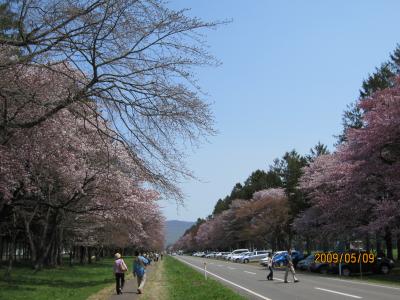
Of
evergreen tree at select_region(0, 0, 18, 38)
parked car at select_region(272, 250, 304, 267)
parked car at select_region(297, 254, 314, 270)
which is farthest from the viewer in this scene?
parked car at select_region(272, 250, 304, 267)

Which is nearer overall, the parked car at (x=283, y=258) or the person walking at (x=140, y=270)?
the person walking at (x=140, y=270)

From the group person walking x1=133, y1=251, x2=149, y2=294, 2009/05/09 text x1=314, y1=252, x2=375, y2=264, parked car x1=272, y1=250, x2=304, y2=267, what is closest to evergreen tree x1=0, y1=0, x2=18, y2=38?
person walking x1=133, y1=251, x2=149, y2=294

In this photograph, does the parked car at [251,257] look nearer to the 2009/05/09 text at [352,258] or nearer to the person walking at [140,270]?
the 2009/05/09 text at [352,258]

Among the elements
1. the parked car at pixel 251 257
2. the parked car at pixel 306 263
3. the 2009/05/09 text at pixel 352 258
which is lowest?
the parked car at pixel 251 257

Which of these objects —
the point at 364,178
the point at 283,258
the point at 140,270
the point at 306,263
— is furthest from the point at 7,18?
the point at 283,258

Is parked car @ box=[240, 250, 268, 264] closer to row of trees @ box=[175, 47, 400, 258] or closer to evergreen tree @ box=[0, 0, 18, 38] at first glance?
row of trees @ box=[175, 47, 400, 258]

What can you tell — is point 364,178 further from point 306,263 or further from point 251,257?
point 251,257

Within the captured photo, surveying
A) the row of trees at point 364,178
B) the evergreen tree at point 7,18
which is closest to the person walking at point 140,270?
the evergreen tree at point 7,18

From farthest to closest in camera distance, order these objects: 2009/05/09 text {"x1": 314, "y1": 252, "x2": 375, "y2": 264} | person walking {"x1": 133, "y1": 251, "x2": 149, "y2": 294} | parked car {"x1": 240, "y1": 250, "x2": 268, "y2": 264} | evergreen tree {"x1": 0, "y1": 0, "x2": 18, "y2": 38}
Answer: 1. parked car {"x1": 240, "y1": 250, "x2": 268, "y2": 264}
2. 2009/05/09 text {"x1": 314, "y1": 252, "x2": 375, "y2": 264}
3. person walking {"x1": 133, "y1": 251, "x2": 149, "y2": 294}
4. evergreen tree {"x1": 0, "y1": 0, "x2": 18, "y2": 38}

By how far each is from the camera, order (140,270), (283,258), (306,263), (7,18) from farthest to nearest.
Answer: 1. (283,258)
2. (306,263)
3. (140,270)
4. (7,18)

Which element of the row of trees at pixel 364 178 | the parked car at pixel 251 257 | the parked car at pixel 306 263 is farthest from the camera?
the parked car at pixel 251 257

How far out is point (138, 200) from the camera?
2628 cm

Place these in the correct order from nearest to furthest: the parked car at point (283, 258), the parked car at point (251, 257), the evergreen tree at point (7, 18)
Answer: the evergreen tree at point (7, 18) < the parked car at point (283, 258) < the parked car at point (251, 257)

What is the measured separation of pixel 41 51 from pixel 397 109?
2436 cm
